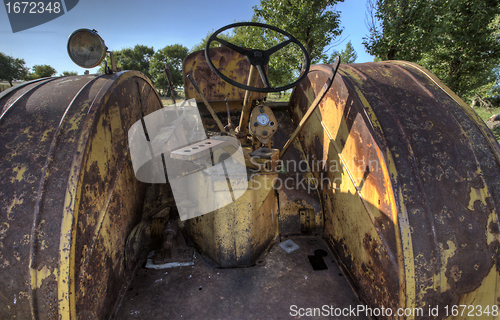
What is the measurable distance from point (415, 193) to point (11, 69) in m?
Answer: 26.8

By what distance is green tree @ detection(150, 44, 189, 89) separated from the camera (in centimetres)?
2267

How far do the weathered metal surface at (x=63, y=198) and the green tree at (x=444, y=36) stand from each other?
8691 millimetres

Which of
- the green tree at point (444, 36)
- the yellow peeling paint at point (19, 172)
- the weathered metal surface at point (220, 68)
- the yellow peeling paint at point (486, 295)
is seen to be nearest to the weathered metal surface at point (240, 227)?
the yellow peeling paint at point (19, 172)

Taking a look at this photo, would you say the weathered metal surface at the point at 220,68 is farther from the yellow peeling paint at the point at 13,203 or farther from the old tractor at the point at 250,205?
the yellow peeling paint at the point at 13,203

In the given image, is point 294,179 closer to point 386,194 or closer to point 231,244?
point 231,244

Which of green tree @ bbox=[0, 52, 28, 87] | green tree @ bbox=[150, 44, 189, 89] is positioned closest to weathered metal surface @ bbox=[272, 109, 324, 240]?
green tree @ bbox=[150, 44, 189, 89]

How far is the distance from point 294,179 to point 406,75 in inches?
48.3

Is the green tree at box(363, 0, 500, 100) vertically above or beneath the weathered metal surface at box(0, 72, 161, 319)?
A: above

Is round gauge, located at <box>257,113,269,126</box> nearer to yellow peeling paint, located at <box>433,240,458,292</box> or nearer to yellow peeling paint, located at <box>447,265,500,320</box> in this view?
yellow peeling paint, located at <box>433,240,458,292</box>

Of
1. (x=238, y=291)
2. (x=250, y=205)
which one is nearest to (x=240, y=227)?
(x=250, y=205)

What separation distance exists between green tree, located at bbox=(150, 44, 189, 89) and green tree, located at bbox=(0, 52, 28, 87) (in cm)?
937

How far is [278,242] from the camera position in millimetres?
2322

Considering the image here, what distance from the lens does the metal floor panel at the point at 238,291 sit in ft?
5.47

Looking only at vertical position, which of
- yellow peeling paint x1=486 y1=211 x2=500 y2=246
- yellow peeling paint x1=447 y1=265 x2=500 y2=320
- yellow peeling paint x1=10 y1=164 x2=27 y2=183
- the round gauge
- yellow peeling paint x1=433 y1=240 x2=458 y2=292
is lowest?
yellow peeling paint x1=447 y1=265 x2=500 y2=320
